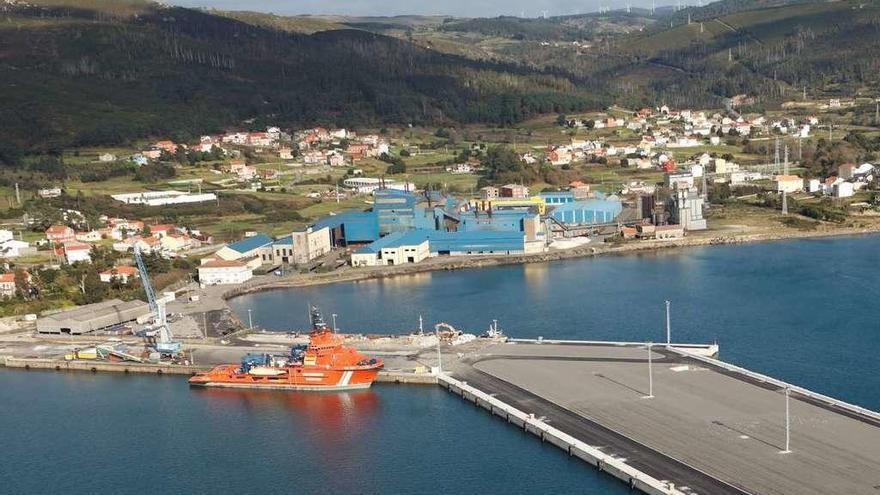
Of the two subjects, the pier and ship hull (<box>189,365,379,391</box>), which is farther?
ship hull (<box>189,365,379,391</box>)

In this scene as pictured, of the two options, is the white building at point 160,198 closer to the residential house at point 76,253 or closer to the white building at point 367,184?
the white building at point 367,184

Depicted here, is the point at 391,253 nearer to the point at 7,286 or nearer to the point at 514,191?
the point at 514,191

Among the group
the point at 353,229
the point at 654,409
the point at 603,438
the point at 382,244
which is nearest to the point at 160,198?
the point at 353,229

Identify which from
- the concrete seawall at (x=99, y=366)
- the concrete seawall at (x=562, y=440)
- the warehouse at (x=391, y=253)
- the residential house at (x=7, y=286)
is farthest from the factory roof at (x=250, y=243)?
the concrete seawall at (x=562, y=440)

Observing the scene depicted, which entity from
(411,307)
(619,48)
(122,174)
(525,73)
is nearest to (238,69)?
(525,73)

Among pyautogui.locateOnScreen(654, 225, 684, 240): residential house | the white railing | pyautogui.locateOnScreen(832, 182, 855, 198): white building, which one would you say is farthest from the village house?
pyautogui.locateOnScreen(832, 182, 855, 198): white building

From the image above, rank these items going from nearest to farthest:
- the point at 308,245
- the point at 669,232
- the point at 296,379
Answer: the point at 296,379
the point at 308,245
the point at 669,232

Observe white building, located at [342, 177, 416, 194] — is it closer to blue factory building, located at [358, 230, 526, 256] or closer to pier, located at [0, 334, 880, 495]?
blue factory building, located at [358, 230, 526, 256]
